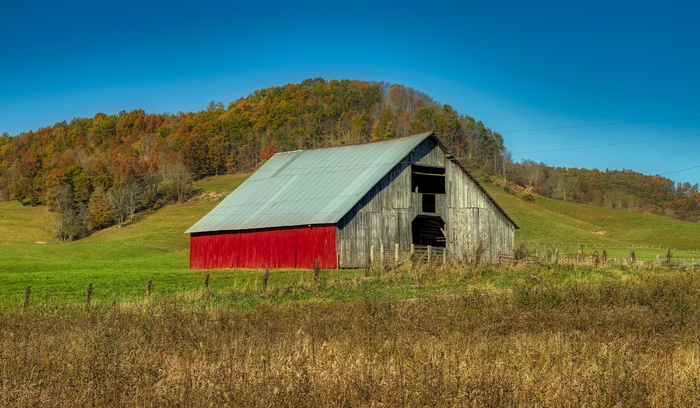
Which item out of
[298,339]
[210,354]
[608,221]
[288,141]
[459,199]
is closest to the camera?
[210,354]

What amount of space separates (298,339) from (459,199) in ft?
106

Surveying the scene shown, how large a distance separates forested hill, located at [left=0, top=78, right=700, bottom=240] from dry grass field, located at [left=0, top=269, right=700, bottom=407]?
93.1 meters

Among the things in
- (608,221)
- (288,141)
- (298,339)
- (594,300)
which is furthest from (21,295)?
(288,141)

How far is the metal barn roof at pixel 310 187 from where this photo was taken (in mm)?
39031

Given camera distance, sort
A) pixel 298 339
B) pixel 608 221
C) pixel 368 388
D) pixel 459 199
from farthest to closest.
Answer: pixel 608 221 → pixel 459 199 → pixel 298 339 → pixel 368 388

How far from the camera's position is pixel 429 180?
4488 centimetres

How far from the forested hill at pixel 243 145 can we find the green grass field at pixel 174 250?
650 centimetres

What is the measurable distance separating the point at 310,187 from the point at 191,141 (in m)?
105

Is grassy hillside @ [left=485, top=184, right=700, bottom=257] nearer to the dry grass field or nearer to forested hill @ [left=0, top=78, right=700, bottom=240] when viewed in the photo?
forested hill @ [left=0, top=78, right=700, bottom=240]

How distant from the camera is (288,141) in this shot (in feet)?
464

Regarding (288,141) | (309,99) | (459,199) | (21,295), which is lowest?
(21,295)

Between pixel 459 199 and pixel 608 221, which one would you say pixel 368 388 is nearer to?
pixel 459 199

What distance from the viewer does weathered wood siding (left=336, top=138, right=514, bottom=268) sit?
38250 mm

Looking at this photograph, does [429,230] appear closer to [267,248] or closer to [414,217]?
[414,217]
